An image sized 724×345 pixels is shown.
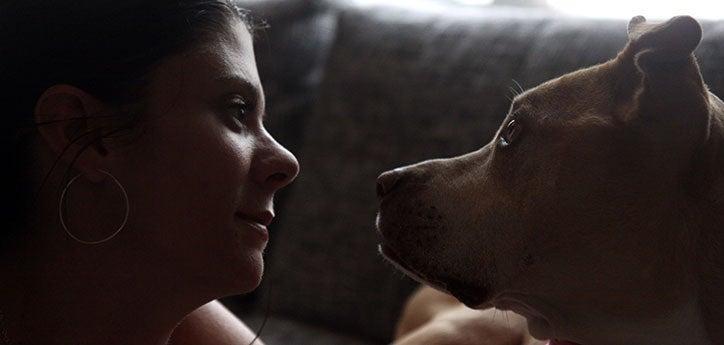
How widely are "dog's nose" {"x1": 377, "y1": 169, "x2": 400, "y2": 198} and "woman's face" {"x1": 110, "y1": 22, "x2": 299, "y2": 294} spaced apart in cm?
20

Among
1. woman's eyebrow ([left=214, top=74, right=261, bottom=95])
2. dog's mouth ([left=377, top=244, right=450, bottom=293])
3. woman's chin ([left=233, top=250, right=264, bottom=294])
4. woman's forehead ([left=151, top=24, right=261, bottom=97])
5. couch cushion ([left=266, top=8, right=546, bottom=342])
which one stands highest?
woman's forehead ([left=151, top=24, right=261, bottom=97])

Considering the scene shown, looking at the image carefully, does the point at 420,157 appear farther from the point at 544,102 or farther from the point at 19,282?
the point at 19,282

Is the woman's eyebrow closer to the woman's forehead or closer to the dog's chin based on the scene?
the woman's forehead

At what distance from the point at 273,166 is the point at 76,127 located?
249mm

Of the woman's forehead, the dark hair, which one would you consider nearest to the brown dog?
the woman's forehead

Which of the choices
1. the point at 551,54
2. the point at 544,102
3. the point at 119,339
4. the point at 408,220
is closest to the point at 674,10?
the point at 551,54

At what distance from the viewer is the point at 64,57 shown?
118cm

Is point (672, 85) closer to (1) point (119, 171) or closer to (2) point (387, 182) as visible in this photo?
(2) point (387, 182)

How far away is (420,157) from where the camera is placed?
219 cm

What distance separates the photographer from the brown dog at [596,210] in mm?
1207

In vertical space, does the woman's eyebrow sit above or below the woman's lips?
above

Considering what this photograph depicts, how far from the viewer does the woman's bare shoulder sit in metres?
1.50

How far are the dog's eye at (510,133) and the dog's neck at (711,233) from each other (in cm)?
25

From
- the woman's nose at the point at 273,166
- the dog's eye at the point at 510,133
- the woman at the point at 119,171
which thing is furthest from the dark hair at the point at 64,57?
the dog's eye at the point at 510,133
